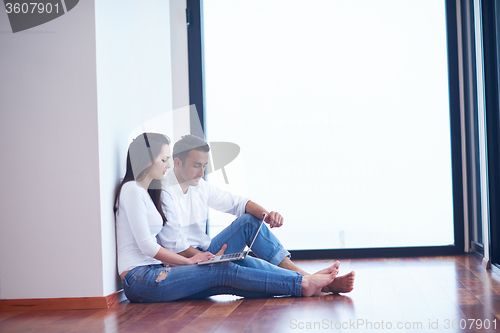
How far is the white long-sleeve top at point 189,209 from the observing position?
2.47m

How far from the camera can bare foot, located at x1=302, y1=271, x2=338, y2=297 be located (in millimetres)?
2252

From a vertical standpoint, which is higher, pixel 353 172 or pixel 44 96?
pixel 44 96

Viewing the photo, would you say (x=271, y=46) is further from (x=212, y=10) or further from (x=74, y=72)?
(x=74, y=72)

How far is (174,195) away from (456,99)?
84.5 inches

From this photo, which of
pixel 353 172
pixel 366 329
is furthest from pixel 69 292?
pixel 353 172

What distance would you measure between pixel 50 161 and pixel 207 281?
2.98 ft

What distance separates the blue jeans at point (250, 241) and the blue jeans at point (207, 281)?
0.23 meters

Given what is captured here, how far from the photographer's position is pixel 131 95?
2.78m

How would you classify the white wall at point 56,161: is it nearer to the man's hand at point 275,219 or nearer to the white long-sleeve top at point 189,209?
the white long-sleeve top at point 189,209

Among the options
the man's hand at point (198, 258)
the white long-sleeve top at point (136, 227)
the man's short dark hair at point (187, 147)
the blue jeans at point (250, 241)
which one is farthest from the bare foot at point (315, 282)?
the man's short dark hair at point (187, 147)

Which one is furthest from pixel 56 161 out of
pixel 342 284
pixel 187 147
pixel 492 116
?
pixel 492 116

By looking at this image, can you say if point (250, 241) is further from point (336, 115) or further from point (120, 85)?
point (336, 115)

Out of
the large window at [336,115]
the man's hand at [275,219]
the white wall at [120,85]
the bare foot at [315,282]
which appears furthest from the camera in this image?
the large window at [336,115]

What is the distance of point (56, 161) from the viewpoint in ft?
7.69
